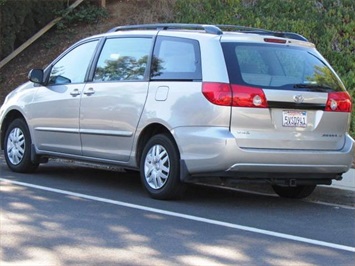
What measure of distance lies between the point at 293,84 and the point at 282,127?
0.49 m

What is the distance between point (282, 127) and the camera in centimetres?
714

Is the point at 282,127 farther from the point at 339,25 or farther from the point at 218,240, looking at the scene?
the point at 339,25

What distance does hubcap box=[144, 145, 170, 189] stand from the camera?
24.5 feet

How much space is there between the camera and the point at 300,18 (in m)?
15.1

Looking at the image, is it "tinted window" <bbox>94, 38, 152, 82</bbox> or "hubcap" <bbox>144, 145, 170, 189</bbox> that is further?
"tinted window" <bbox>94, 38, 152, 82</bbox>

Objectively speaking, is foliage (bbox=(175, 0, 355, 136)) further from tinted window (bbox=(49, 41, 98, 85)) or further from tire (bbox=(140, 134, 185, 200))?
tire (bbox=(140, 134, 185, 200))

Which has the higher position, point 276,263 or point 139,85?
point 139,85

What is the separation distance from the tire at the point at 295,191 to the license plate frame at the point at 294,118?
1133 mm

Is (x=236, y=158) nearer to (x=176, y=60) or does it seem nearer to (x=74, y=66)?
(x=176, y=60)

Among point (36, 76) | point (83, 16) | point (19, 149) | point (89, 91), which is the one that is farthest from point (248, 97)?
point (83, 16)

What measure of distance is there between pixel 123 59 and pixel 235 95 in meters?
1.82

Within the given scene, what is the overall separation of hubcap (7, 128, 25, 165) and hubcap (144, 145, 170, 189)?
244 cm

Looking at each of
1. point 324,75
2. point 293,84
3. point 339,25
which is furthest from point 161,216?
point 339,25

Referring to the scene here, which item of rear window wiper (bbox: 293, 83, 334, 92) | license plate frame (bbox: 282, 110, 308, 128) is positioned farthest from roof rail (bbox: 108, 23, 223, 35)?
license plate frame (bbox: 282, 110, 308, 128)
